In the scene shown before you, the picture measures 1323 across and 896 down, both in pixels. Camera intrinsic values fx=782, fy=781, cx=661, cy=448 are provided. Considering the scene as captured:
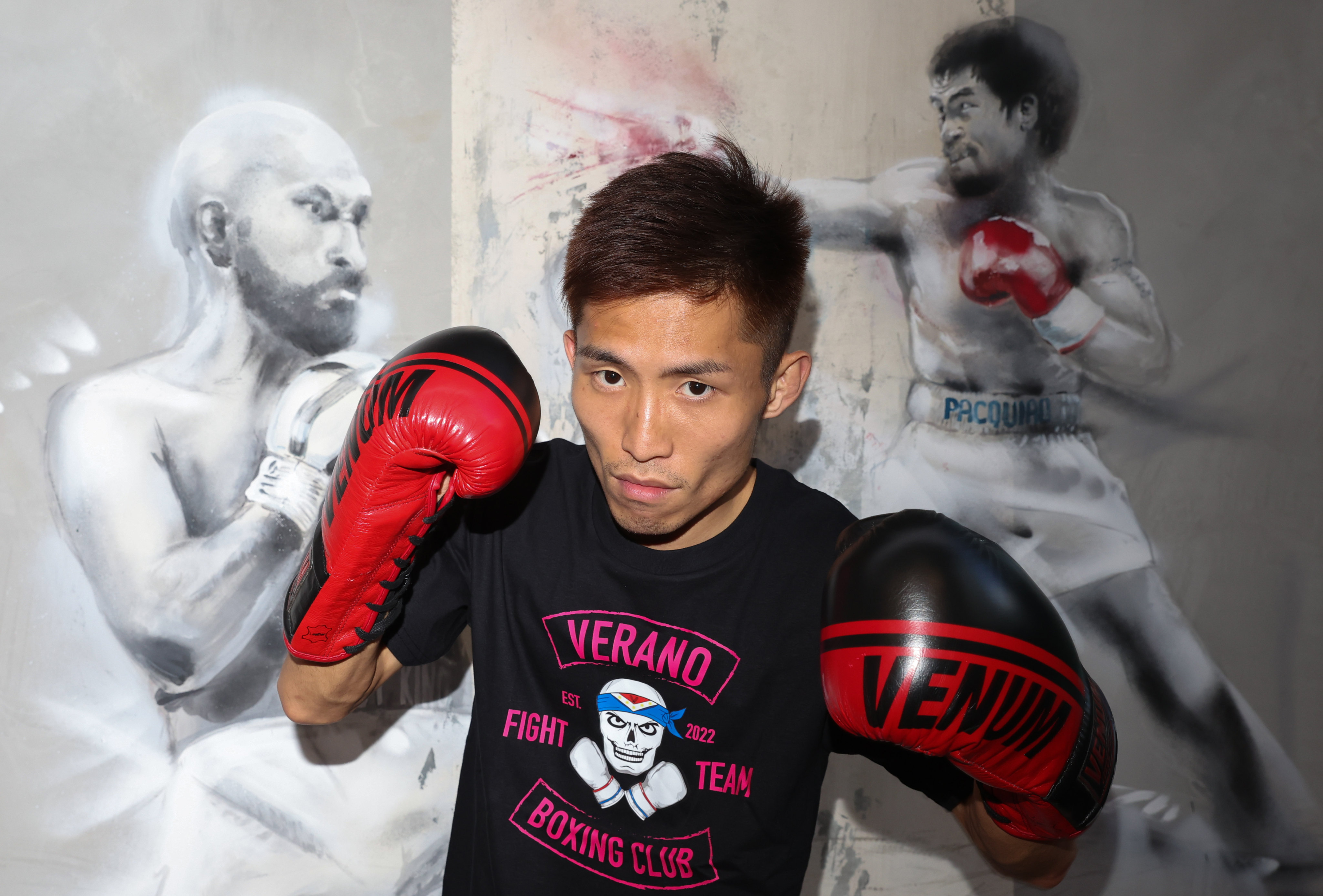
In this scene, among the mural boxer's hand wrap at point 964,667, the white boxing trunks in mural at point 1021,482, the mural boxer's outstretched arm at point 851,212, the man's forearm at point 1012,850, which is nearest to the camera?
the mural boxer's hand wrap at point 964,667

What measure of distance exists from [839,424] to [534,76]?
1.07 m

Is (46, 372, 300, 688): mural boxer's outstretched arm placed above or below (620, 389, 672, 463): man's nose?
below

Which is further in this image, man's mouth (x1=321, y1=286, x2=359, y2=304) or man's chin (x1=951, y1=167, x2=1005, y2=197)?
man's chin (x1=951, y1=167, x2=1005, y2=197)

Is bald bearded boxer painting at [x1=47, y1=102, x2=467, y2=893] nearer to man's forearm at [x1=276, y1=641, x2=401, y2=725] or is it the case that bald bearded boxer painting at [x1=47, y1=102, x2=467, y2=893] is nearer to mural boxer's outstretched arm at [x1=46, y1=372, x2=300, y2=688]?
mural boxer's outstretched arm at [x1=46, y1=372, x2=300, y2=688]

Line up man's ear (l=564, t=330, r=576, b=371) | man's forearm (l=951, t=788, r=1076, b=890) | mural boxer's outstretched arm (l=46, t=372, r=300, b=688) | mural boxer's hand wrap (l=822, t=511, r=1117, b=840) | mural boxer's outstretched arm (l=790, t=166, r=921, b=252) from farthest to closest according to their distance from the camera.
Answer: mural boxer's outstretched arm (l=790, t=166, r=921, b=252)
mural boxer's outstretched arm (l=46, t=372, r=300, b=688)
man's ear (l=564, t=330, r=576, b=371)
man's forearm (l=951, t=788, r=1076, b=890)
mural boxer's hand wrap (l=822, t=511, r=1117, b=840)

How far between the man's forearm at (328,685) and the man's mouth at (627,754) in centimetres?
37

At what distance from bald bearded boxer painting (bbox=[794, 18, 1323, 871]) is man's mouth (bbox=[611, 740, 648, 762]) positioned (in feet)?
3.46

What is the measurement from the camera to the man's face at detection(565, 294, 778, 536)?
102 cm

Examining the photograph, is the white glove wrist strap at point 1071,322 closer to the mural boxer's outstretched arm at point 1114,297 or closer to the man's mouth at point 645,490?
the mural boxer's outstretched arm at point 1114,297

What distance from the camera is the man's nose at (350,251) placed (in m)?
1.65

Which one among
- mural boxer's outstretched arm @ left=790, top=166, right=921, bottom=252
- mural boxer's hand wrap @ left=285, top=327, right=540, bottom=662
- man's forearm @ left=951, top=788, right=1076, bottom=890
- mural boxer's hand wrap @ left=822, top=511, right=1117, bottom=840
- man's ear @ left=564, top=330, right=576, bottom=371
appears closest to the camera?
mural boxer's hand wrap @ left=822, top=511, right=1117, bottom=840

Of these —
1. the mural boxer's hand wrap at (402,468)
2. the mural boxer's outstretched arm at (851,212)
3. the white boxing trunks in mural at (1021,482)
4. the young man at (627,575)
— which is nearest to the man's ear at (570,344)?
the young man at (627,575)

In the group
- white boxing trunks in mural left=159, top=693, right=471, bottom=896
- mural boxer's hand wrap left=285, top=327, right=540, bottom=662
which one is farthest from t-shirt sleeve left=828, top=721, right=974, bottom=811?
white boxing trunks in mural left=159, top=693, right=471, bottom=896

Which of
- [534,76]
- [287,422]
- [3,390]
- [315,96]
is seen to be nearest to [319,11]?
[315,96]
